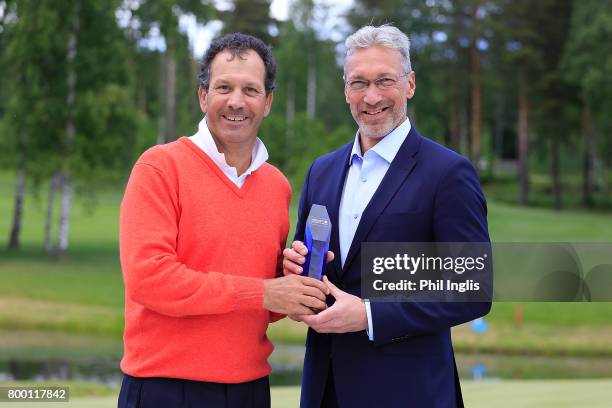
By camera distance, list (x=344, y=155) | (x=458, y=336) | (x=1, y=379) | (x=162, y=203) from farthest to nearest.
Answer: (x=458, y=336)
(x=1, y=379)
(x=344, y=155)
(x=162, y=203)

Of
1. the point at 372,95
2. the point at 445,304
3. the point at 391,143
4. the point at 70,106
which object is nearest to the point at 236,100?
the point at 372,95

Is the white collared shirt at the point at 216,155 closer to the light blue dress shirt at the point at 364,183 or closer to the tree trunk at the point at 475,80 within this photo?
the light blue dress shirt at the point at 364,183

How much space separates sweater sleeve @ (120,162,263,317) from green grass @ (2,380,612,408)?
204 inches

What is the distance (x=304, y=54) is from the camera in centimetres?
4762

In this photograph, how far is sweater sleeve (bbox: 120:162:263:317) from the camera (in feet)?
10.5

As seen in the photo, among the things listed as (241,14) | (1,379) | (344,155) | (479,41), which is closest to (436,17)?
(479,41)

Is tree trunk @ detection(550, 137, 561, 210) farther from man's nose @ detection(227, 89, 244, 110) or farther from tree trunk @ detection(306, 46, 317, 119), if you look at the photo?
man's nose @ detection(227, 89, 244, 110)

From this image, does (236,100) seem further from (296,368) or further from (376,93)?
(296,368)

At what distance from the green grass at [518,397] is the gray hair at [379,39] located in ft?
17.3

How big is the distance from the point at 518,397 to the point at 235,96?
21.8 feet

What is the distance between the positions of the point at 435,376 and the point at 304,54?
4497 centimetres

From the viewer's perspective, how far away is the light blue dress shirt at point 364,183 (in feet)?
11.7

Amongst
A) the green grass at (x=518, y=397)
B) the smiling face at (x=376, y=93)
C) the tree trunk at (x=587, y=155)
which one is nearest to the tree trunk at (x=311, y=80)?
the tree trunk at (x=587, y=155)

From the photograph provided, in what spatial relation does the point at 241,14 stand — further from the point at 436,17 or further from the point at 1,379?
the point at 1,379
